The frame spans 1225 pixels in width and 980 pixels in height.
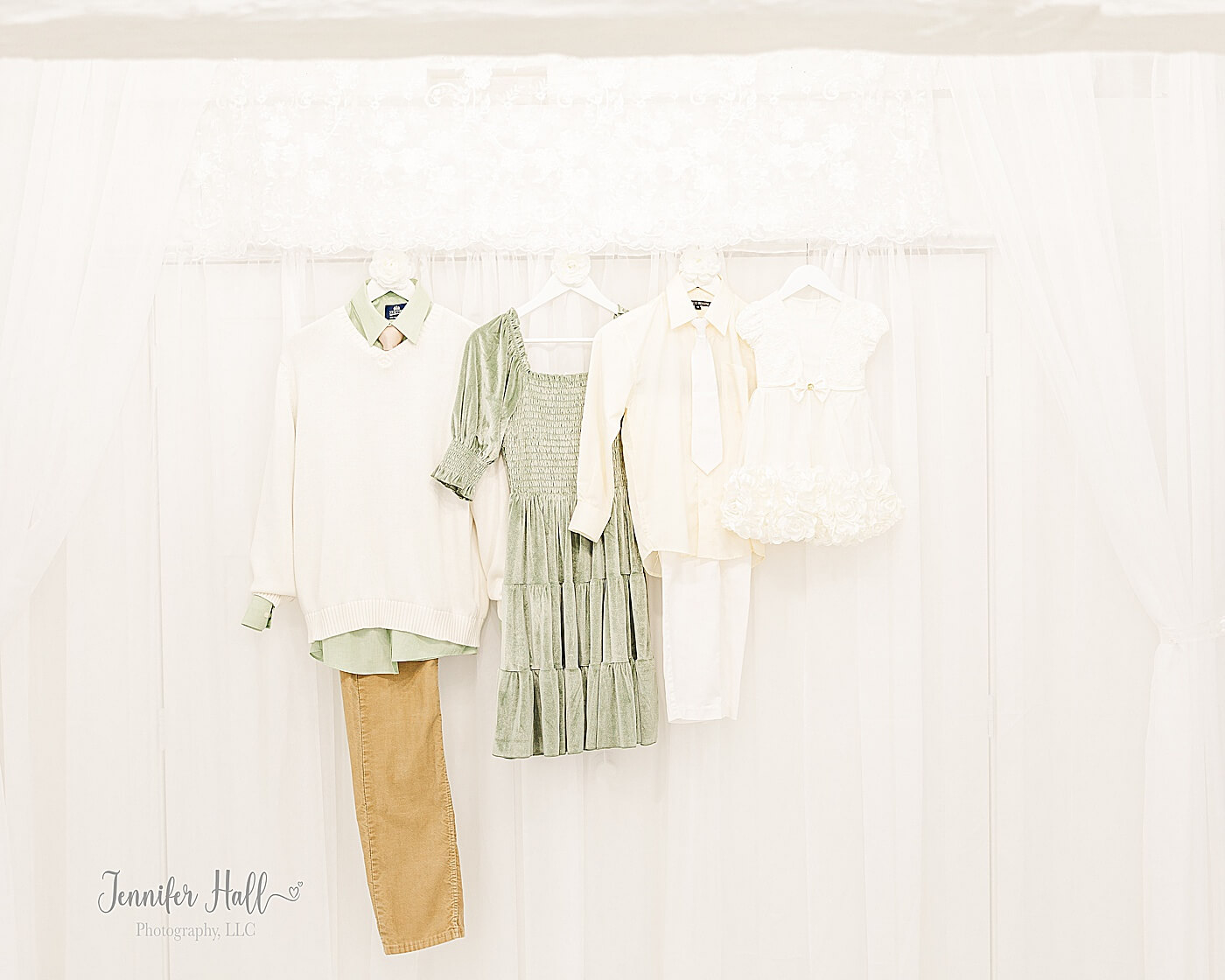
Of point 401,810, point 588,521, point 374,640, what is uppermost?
point 588,521

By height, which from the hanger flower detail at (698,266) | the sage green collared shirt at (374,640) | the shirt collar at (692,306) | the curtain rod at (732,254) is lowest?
the sage green collared shirt at (374,640)

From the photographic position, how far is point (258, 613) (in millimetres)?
2059

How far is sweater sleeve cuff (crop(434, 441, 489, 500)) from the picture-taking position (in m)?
2.03

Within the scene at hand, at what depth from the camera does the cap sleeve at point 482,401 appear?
205 cm

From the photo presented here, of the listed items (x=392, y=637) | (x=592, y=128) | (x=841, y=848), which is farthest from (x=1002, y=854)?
(x=592, y=128)

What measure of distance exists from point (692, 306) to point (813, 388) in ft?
0.97

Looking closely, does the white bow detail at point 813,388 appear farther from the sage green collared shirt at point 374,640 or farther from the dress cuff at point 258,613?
the dress cuff at point 258,613

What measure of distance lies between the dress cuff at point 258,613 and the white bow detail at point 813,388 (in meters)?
1.13

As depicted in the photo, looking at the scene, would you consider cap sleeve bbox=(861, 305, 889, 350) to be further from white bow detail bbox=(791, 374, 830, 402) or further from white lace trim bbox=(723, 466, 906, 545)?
white lace trim bbox=(723, 466, 906, 545)

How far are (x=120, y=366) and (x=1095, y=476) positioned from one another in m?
1.71

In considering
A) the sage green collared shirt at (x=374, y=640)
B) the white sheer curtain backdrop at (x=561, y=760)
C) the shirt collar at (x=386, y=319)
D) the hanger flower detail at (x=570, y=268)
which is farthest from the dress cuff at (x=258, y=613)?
the hanger flower detail at (x=570, y=268)

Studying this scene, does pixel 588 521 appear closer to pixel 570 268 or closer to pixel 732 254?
pixel 570 268

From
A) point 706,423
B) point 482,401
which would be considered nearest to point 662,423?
point 706,423

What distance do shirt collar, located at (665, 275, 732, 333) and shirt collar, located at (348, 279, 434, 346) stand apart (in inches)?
19.4
